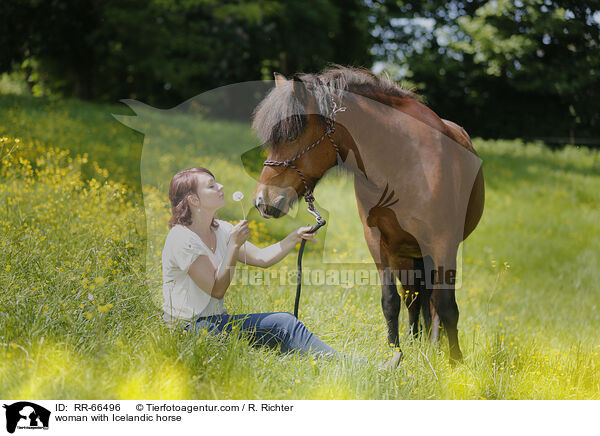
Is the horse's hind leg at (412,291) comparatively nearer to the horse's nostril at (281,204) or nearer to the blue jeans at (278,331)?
the blue jeans at (278,331)

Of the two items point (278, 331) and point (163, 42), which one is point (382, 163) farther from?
point (163, 42)

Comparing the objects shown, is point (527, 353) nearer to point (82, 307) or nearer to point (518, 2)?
point (82, 307)

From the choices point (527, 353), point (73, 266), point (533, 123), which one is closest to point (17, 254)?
point (73, 266)

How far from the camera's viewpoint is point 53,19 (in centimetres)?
1265

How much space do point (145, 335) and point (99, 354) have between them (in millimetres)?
266

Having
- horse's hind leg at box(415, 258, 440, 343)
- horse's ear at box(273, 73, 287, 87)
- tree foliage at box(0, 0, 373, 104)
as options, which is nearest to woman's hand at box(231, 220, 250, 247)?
horse's ear at box(273, 73, 287, 87)

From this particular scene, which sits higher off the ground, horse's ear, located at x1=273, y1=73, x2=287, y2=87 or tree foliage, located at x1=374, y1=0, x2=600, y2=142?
tree foliage, located at x1=374, y1=0, x2=600, y2=142

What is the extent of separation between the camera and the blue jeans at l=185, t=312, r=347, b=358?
2.80 metres

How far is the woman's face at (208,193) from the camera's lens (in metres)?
2.69

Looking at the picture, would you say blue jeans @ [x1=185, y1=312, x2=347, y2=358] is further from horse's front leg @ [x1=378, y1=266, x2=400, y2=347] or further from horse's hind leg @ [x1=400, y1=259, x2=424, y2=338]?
horse's hind leg @ [x1=400, y1=259, x2=424, y2=338]

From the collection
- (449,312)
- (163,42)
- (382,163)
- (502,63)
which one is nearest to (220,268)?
(382,163)
